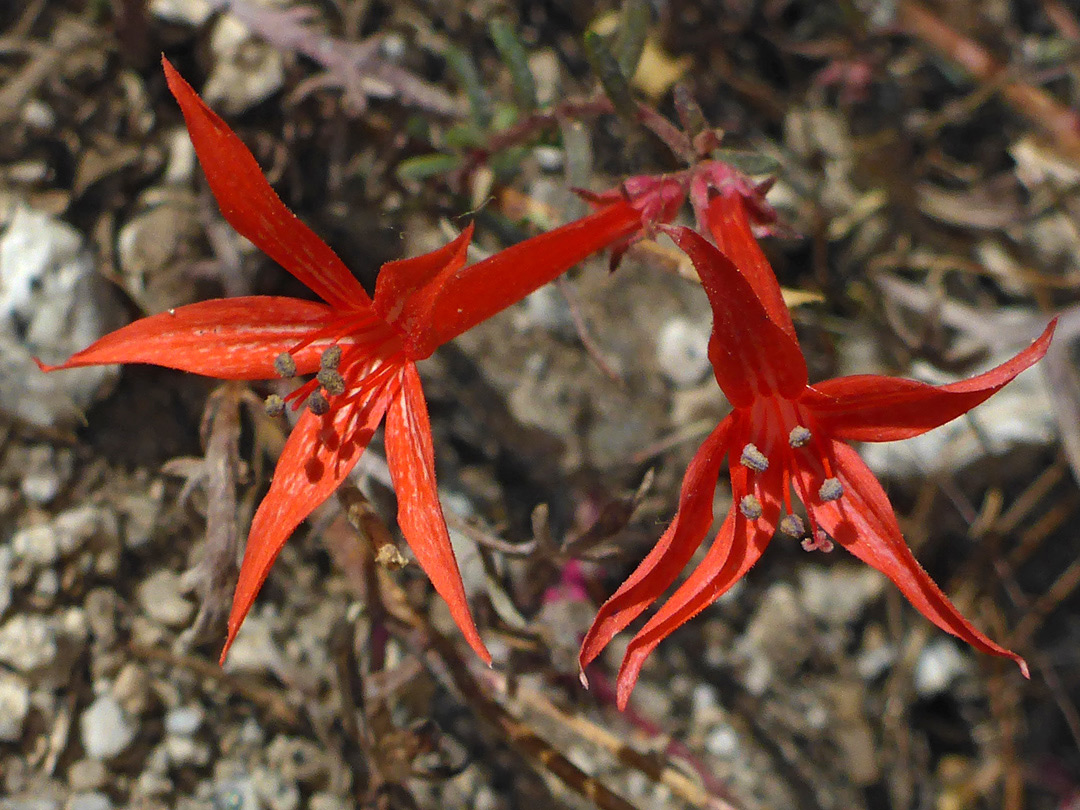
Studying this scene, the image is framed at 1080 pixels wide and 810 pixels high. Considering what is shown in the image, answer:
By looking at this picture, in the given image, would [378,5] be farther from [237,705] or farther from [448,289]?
[237,705]

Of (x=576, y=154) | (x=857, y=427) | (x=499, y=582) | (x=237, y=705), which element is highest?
(x=576, y=154)

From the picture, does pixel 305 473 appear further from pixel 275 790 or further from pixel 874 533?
pixel 874 533

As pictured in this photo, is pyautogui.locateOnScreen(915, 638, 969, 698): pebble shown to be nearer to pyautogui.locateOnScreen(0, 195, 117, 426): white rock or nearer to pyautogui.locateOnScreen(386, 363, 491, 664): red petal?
pyautogui.locateOnScreen(386, 363, 491, 664): red petal

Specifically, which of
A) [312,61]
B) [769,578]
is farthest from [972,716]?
[312,61]

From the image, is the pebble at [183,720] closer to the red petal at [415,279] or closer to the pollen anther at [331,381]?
the pollen anther at [331,381]

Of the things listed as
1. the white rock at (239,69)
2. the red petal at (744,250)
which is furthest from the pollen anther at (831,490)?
the white rock at (239,69)

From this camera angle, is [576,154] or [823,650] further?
[823,650]
